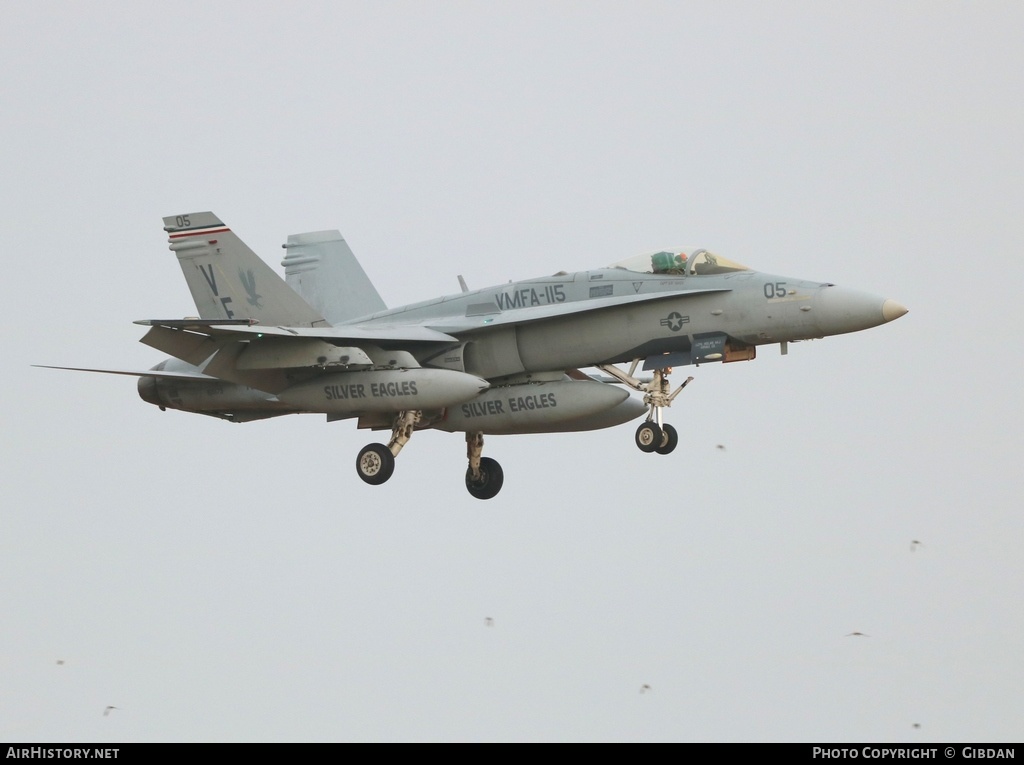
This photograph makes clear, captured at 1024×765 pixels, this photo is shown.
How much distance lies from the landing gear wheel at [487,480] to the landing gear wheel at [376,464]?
208cm

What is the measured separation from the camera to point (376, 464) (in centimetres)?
2277

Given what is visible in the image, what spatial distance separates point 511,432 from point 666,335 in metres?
2.86

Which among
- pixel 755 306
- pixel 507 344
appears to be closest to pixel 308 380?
pixel 507 344

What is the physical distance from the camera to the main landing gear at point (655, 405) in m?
21.8

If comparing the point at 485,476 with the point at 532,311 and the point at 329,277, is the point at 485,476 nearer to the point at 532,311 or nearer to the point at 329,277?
the point at 532,311

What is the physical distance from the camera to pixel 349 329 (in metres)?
22.9

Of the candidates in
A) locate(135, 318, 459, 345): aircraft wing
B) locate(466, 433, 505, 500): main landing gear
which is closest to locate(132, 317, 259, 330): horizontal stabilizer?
locate(135, 318, 459, 345): aircraft wing

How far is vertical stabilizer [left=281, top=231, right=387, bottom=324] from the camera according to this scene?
86.9ft

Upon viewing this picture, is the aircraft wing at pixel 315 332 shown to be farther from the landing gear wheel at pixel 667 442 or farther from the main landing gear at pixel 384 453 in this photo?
the landing gear wheel at pixel 667 442

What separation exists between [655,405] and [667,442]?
0.53 m

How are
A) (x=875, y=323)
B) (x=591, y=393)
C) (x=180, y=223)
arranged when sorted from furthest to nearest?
(x=180, y=223) → (x=591, y=393) → (x=875, y=323)

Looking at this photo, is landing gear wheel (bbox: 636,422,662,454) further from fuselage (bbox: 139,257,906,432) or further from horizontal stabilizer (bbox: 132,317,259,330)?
horizontal stabilizer (bbox: 132,317,259,330)

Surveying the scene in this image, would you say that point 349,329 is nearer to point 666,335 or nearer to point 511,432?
point 511,432

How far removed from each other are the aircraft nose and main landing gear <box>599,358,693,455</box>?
1977 millimetres
